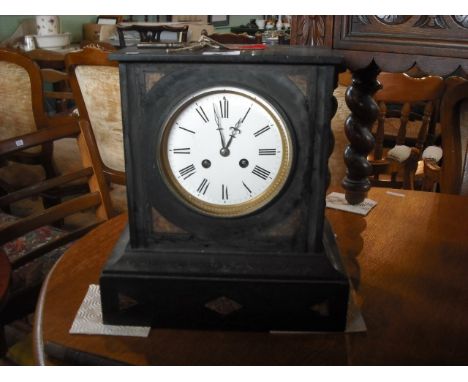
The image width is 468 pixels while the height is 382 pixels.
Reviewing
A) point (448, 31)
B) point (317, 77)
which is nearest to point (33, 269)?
point (317, 77)

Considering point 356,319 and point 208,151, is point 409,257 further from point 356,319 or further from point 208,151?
point 208,151

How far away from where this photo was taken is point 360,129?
1.19 meters

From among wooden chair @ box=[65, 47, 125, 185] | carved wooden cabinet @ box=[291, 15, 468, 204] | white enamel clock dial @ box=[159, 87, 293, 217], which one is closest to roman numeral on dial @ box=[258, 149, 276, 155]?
white enamel clock dial @ box=[159, 87, 293, 217]

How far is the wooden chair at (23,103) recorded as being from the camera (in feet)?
8.23

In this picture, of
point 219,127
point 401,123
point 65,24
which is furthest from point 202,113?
point 65,24

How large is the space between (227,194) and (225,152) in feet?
0.21

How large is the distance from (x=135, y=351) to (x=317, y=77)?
46 centimetres

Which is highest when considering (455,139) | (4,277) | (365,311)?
(455,139)

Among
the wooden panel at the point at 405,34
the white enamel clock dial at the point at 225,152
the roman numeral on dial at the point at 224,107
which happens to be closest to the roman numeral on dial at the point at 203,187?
the white enamel clock dial at the point at 225,152

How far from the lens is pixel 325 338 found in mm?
779

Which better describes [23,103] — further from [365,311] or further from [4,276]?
[365,311]

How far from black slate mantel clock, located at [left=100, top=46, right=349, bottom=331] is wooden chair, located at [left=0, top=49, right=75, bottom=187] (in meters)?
1.85

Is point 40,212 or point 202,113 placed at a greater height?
point 202,113

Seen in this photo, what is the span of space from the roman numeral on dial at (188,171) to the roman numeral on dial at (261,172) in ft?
0.29
